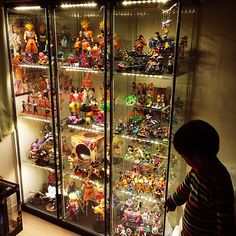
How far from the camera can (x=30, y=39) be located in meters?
2.58

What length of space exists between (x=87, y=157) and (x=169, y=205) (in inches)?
42.2

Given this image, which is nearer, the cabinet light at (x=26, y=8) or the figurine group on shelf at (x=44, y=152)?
the cabinet light at (x=26, y=8)

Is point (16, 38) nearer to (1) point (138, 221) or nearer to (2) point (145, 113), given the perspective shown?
(2) point (145, 113)

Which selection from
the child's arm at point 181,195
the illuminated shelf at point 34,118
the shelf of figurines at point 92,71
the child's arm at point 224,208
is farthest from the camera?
the illuminated shelf at point 34,118

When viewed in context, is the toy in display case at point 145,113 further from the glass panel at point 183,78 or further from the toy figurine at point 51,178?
the toy figurine at point 51,178

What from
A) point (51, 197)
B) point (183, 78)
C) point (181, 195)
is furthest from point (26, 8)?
point (181, 195)

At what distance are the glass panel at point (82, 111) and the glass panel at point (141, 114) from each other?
17 cm

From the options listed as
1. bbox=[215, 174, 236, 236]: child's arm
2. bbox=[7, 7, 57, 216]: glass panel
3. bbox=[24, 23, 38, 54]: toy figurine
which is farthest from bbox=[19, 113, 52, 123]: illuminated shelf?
bbox=[215, 174, 236, 236]: child's arm

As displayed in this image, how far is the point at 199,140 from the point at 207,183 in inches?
8.6

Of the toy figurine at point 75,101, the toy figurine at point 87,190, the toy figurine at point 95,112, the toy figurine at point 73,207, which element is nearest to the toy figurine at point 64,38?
the toy figurine at point 75,101

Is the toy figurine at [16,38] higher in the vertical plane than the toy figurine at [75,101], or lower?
higher

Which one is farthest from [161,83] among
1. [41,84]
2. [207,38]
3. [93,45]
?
[41,84]

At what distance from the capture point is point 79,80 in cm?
267

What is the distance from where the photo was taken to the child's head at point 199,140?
133 cm
